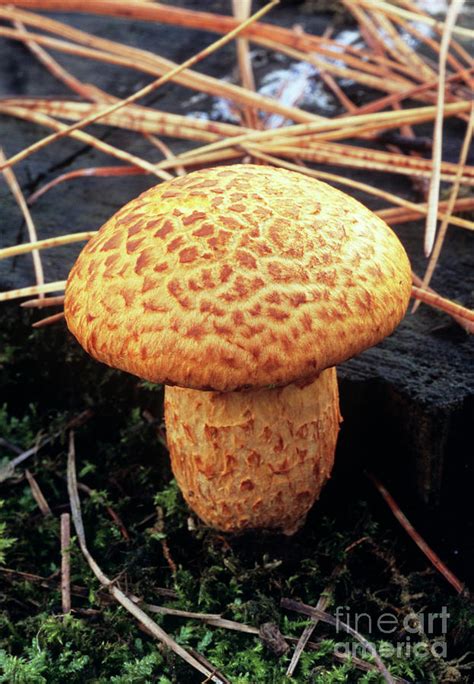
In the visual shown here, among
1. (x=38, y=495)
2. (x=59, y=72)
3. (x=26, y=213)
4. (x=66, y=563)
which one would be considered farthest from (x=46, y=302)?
(x=59, y=72)

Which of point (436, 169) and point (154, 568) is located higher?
point (436, 169)

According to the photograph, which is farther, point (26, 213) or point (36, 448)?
point (26, 213)

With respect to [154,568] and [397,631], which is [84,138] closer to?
[154,568]

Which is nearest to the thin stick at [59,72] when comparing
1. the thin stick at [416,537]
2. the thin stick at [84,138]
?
the thin stick at [84,138]

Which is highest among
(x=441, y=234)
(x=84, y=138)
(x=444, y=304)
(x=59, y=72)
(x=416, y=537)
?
(x=59, y=72)

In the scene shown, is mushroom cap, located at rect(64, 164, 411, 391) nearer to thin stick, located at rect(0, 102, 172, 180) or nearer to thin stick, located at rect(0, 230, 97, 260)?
thin stick, located at rect(0, 230, 97, 260)

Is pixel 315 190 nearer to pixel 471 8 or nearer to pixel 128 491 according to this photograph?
pixel 128 491

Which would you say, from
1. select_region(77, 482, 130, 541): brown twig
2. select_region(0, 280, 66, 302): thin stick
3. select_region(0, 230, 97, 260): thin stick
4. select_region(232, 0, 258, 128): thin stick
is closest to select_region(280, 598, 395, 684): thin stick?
select_region(77, 482, 130, 541): brown twig

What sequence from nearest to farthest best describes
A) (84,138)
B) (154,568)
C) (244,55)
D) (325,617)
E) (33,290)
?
(325,617), (154,568), (33,290), (84,138), (244,55)
